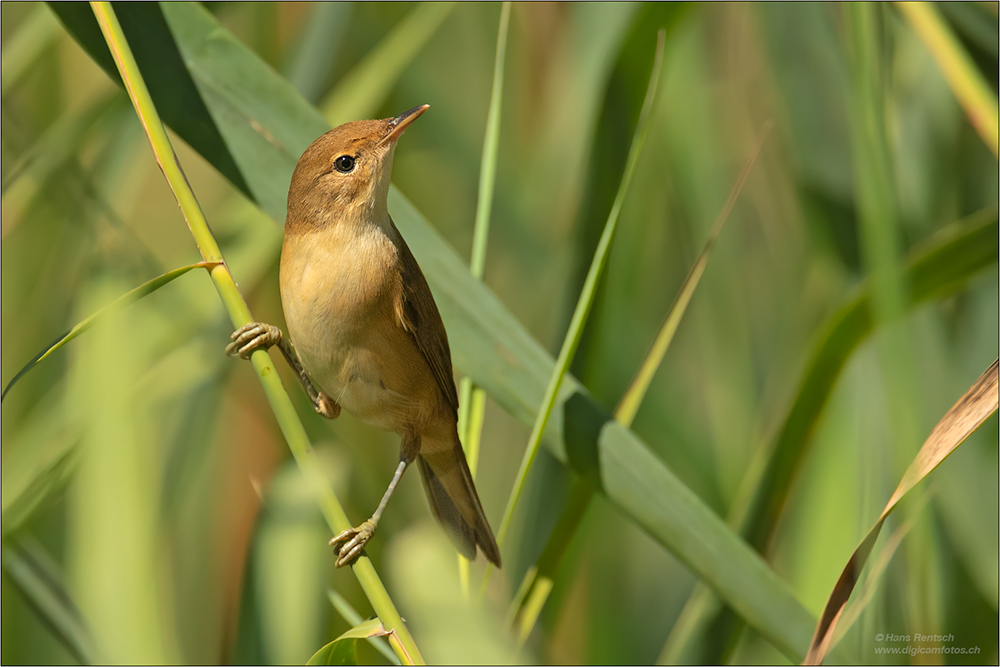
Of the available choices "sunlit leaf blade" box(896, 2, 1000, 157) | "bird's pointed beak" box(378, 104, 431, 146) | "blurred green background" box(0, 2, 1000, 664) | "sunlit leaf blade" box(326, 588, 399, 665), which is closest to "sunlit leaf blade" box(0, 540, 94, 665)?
"blurred green background" box(0, 2, 1000, 664)

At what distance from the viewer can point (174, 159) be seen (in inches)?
51.3

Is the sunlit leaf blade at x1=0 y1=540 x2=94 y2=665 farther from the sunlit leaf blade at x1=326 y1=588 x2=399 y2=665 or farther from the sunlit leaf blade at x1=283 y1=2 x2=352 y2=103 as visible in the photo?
the sunlit leaf blade at x1=283 y1=2 x2=352 y2=103

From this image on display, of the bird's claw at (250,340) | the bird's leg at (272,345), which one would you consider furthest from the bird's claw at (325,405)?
the bird's claw at (250,340)

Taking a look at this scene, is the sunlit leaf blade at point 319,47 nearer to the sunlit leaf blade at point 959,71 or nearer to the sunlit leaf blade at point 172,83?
the sunlit leaf blade at point 172,83

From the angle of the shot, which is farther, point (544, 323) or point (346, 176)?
point (544, 323)

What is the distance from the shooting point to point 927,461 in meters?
1.26

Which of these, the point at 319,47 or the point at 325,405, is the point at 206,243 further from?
the point at 319,47

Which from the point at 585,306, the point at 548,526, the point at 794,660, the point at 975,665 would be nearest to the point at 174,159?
the point at 585,306

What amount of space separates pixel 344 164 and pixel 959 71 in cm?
133

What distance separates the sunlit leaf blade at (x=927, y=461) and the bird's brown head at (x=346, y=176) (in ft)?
3.84

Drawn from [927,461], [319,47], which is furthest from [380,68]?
[927,461]

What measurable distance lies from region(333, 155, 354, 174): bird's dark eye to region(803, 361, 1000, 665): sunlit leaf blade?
126 centimetres

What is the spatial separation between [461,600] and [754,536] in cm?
118

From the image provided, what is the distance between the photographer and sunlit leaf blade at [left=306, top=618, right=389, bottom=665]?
119 centimetres
